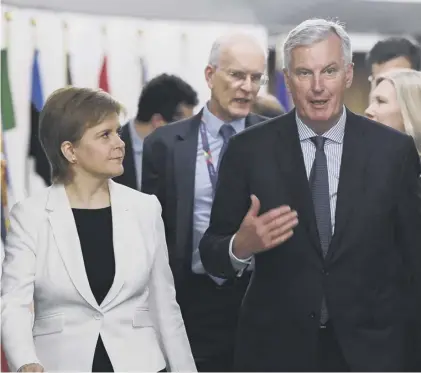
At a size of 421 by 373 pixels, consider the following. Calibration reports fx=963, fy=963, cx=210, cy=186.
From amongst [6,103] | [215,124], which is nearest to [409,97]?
[215,124]

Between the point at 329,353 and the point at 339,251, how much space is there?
12.0 inches

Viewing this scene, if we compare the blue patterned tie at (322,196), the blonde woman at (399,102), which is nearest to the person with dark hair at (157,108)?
the blonde woman at (399,102)

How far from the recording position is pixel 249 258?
270 centimetres

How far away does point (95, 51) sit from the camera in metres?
5.94

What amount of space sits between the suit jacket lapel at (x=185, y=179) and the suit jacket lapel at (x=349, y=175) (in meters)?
0.82

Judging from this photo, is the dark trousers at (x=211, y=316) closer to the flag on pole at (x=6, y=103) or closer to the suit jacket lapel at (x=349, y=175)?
the suit jacket lapel at (x=349, y=175)

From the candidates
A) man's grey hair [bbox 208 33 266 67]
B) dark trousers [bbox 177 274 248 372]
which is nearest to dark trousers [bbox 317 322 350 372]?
dark trousers [bbox 177 274 248 372]

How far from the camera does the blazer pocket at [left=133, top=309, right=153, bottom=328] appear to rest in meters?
2.65

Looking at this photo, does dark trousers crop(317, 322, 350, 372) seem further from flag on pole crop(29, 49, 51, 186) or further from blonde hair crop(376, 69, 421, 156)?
flag on pole crop(29, 49, 51, 186)

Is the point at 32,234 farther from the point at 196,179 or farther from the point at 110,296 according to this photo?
the point at 196,179

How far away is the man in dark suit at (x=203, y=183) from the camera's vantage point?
342cm

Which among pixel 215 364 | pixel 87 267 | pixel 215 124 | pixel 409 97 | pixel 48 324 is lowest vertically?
pixel 215 364

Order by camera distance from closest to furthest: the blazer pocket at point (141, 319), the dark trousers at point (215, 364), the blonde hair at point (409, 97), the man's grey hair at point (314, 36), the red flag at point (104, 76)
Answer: the blazer pocket at point (141, 319) → the man's grey hair at point (314, 36) → the blonde hair at point (409, 97) → the dark trousers at point (215, 364) → the red flag at point (104, 76)

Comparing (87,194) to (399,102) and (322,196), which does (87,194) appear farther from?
(399,102)
